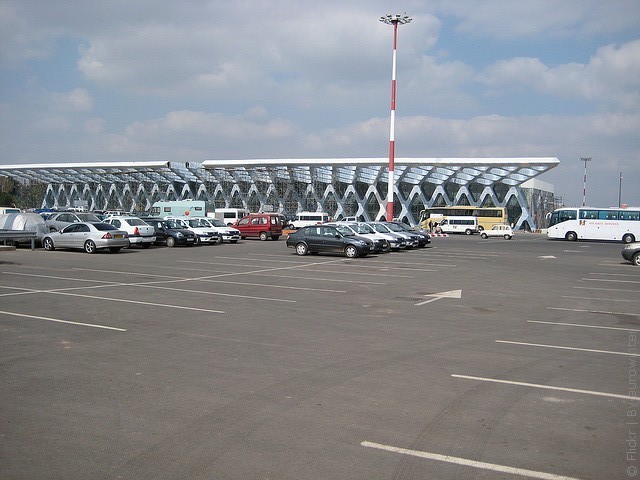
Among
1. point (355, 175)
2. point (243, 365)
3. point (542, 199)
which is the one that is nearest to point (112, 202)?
point (355, 175)

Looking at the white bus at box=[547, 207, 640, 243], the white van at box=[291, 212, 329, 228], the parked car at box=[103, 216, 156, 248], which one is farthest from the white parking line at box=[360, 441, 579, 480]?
the white van at box=[291, 212, 329, 228]

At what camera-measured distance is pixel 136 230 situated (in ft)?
95.7

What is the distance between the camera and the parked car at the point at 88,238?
25.6 m

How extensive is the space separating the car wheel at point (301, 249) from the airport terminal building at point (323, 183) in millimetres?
43801

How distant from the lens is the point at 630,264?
24.6 m

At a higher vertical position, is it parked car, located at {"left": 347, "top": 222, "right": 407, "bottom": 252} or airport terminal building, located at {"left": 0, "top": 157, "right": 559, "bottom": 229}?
airport terminal building, located at {"left": 0, "top": 157, "right": 559, "bottom": 229}

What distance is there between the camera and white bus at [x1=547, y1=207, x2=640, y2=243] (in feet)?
150

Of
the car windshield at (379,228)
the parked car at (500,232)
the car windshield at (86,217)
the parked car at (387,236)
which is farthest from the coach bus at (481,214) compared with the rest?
the car windshield at (86,217)

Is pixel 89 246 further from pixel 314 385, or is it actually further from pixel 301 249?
pixel 314 385

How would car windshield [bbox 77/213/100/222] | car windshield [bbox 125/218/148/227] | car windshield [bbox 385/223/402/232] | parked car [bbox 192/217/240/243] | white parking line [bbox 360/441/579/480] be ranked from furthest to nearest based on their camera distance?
parked car [bbox 192/217/240/243] → car windshield [bbox 385/223/402/232] → car windshield [bbox 77/213/100/222] → car windshield [bbox 125/218/148/227] → white parking line [bbox 360/441/579/480]

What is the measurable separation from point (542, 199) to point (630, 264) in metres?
66.8

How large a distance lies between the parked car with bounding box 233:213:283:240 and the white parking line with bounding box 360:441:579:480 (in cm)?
3566

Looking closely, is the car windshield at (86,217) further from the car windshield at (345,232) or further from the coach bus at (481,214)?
the coach bus at (481,214)

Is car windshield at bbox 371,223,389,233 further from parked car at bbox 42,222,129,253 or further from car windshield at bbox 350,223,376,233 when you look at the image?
parked car at bbox 42,222,129,253
